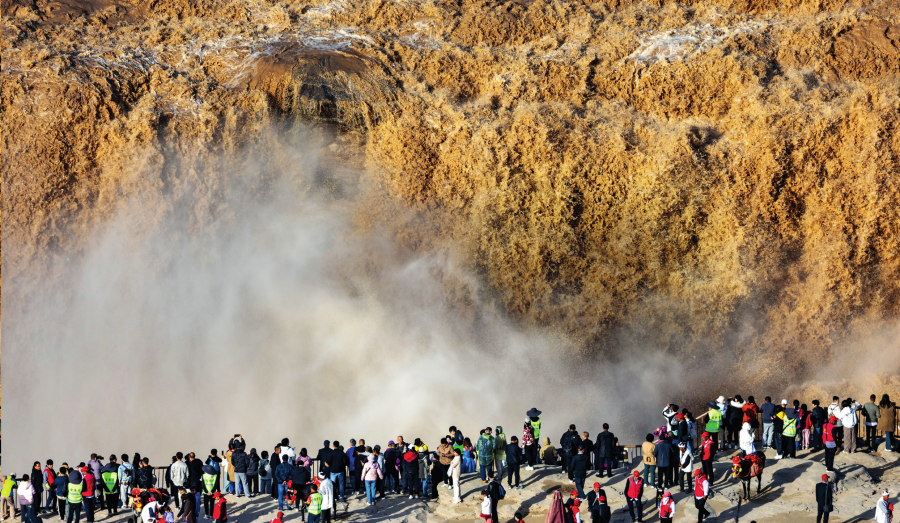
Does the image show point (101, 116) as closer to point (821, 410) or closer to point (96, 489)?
point (96, 489)

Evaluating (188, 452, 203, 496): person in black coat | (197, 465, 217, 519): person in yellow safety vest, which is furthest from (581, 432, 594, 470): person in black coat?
(188, 452, 203, 496): person in black coat

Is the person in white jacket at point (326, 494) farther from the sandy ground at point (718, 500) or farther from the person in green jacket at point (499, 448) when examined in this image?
the person in green jacket at point (499, 448)

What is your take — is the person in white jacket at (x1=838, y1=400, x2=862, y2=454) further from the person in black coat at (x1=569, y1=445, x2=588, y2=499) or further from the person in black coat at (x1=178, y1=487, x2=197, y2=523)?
the person in black coat at (x1=178, y1=487, x2=197, y2=523)

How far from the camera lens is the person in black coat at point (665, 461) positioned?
16250 mm

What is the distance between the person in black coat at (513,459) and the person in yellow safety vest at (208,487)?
6.17m

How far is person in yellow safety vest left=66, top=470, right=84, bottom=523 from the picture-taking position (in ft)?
52.3

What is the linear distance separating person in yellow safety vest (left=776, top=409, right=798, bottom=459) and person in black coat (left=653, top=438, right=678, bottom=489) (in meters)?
2.92

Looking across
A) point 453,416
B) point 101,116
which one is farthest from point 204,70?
point 453,416

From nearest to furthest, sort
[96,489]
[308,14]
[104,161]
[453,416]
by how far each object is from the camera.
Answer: [96,489] < [453,416] < [104,161] < [308,14]

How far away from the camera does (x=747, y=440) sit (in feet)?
55.0

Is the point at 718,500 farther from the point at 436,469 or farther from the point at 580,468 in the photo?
the point at 436,469

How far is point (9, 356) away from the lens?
78.7 feet

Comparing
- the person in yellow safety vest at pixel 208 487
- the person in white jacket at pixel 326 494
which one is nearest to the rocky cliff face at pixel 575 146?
the person in white jacket at pixel 326 494

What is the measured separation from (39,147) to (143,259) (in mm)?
4864
